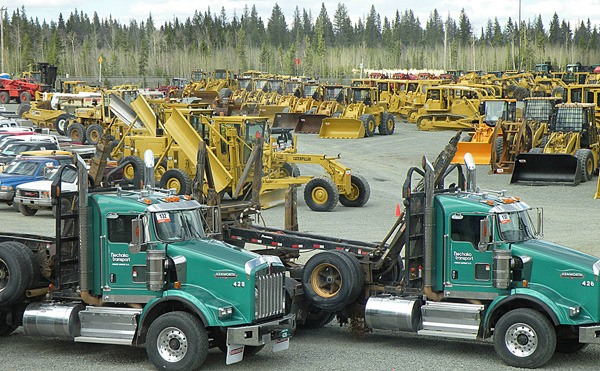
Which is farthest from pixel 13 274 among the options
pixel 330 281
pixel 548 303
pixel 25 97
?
pixel 25 97

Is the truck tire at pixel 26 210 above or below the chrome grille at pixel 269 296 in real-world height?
below

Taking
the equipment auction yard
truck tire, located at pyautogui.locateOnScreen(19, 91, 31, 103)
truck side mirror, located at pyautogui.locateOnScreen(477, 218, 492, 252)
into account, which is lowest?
the equipment auction yard

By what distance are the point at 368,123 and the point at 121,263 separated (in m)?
37.4

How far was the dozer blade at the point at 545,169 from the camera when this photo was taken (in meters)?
32.9

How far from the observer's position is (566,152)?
34.2 m

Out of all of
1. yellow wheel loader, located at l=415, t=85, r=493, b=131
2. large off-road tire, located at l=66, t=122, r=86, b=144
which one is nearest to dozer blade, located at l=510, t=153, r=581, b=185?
yellow wheel loader, located at l=415, t=85, r=493, b=131

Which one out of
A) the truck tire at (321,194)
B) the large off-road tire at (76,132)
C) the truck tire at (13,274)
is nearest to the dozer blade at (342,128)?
the large off-road tire at (76,132)

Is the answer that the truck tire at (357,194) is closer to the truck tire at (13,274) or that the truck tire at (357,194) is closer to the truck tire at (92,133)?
the truck tire at (13,274)

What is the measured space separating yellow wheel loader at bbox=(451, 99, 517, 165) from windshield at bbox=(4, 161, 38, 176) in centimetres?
1437

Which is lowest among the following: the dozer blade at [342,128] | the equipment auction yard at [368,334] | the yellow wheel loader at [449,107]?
the equipment auction yard at [368,334]

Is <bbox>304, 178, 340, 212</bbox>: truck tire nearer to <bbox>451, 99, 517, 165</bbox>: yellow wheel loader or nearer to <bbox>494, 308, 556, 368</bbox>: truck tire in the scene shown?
<bbox>451, 99, 517, 165</bbox>: yellow wheel loader

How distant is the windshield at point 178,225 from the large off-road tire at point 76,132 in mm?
33538

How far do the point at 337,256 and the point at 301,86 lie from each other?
147 feet

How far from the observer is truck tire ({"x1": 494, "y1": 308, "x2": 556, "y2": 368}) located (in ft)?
41.3
